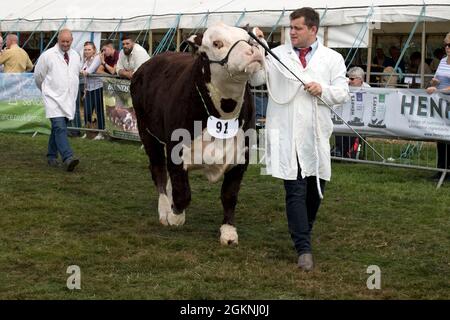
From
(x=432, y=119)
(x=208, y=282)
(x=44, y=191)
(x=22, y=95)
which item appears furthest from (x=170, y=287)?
(x=22, y=95)

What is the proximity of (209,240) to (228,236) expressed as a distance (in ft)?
0.88

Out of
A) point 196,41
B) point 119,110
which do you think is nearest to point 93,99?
point 119,110

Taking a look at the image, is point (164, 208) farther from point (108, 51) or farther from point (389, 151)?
point (108, 51)

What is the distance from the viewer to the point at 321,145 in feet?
21.0

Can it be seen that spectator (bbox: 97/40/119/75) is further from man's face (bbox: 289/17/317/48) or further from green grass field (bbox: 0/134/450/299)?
man's face (bbox: 289/17/317/48)

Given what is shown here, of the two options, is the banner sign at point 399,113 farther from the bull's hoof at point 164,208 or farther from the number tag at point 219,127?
the number tag at point 219,127

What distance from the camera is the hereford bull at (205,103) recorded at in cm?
656

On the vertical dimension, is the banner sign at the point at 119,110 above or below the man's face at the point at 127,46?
below

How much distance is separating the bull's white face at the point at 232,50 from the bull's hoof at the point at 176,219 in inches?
62.3

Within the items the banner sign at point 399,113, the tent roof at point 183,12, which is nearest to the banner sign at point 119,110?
the tent roof at point 183,12

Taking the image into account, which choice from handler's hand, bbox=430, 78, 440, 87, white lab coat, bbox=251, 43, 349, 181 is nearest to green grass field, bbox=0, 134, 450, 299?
white lab coat, bbox=251, 43, 349, 181

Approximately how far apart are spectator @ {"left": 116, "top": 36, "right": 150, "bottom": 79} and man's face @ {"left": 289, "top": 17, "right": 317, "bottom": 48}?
811 centimetres

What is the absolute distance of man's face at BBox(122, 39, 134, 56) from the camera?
46.2 feet

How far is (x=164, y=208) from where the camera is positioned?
8.22m
